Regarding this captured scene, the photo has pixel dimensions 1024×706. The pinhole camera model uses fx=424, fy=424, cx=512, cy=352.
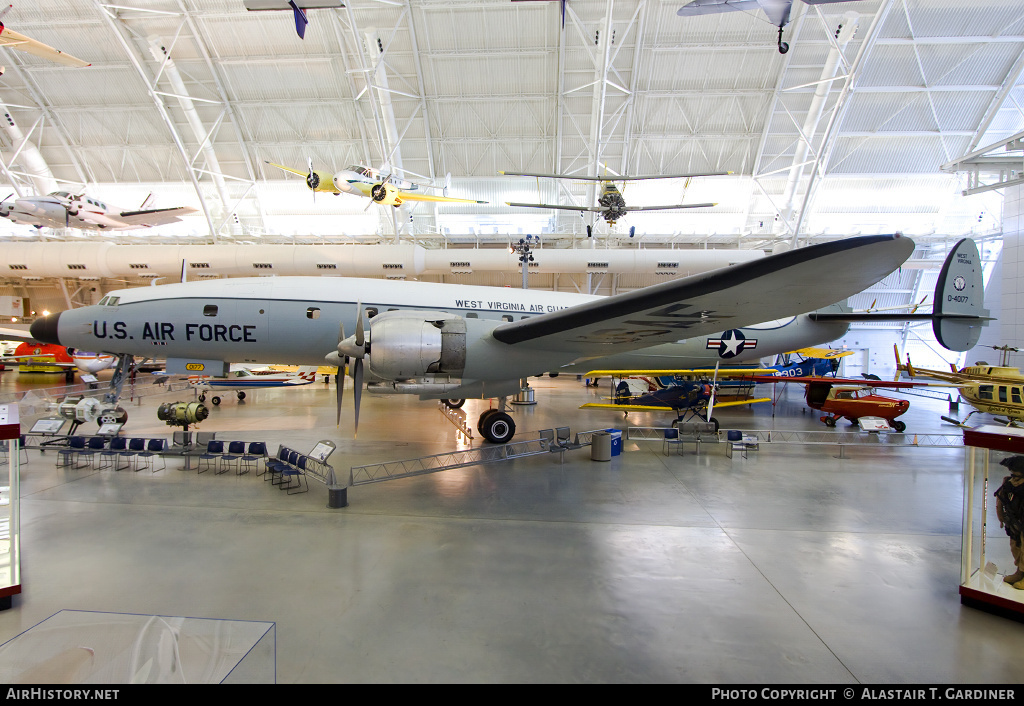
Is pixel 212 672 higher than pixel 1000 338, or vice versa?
pixel 1000 338

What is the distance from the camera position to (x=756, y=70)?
2122cm

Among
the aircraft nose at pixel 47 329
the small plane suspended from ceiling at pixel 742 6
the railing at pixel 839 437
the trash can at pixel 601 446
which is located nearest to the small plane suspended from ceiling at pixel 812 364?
the railing at pixel 839 437

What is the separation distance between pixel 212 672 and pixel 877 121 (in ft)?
105

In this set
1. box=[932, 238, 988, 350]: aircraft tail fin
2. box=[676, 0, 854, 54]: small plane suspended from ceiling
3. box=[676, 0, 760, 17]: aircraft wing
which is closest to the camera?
box=[932, 238, 988, 350]: aircraft tail fin

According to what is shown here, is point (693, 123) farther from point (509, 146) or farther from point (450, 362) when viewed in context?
point (450, 362)

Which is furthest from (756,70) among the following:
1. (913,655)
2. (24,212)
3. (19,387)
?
(19,387)

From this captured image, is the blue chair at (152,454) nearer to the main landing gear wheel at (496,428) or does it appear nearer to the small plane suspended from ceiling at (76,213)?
the main landing gear wheel at (496,428)

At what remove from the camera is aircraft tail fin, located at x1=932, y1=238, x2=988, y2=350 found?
9.08 metres

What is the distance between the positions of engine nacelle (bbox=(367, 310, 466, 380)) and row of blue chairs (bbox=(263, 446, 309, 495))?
74.6 inches

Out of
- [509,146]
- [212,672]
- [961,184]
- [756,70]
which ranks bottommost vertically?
[212,672]

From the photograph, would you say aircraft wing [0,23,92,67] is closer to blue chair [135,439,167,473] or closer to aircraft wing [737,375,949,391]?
blue chair [135,439,167,473]

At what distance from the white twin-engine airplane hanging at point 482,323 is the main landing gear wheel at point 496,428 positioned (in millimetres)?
24

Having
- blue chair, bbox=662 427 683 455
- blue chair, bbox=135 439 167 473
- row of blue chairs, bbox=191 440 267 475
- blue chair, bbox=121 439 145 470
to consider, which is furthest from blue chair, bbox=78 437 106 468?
blue chair, bbox=662 427 683 455

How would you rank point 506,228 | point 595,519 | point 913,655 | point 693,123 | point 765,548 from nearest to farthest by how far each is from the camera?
point 913,655 → point 765,548 → point 595,519 → point 693,123 → point 506,228
